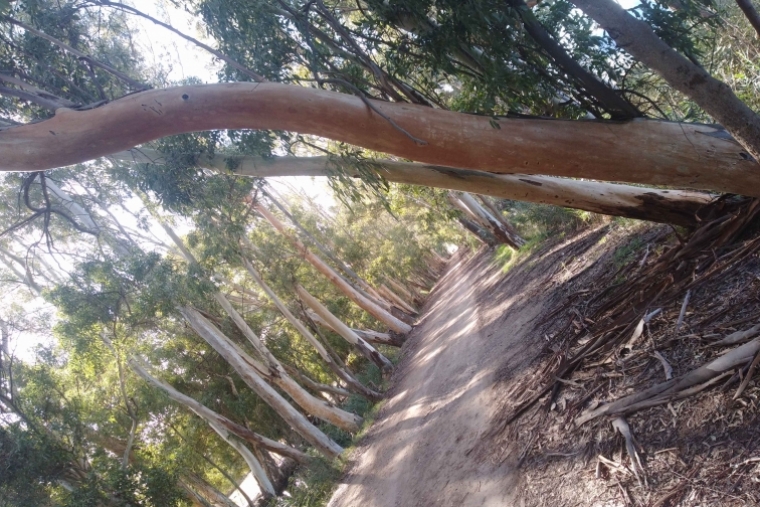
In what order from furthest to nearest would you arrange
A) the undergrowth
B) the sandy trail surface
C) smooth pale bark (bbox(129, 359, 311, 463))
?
smooth pale bark (bbox(129, 359, 311, 463)) → the undergrowth → the sandy trail surface

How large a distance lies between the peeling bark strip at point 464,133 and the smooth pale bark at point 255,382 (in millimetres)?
7446

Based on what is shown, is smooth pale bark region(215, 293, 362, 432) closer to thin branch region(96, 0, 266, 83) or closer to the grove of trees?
the grove of trees

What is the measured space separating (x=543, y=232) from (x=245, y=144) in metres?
10.8

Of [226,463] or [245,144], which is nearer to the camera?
[245,144]

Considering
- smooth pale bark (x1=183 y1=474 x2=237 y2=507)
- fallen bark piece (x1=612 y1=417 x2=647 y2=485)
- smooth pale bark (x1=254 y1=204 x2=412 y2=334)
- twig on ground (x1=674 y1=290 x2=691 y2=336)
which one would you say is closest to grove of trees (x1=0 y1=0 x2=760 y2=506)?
twig on ground (x1=674 y1=290 x2=691 y2=336)

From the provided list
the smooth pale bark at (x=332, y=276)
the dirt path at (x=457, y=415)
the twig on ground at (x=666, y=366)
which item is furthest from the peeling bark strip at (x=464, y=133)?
the smooth pale bark at (x=332, y=276)

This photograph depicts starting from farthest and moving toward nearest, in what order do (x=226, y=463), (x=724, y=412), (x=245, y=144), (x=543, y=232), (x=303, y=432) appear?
(x=226, y=463), (x=543, y=232), (x=303, y=432), (x=245, y=144), (x=724, y=412)

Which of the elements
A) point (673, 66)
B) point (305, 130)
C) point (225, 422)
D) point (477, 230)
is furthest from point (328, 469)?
point (477, 230)

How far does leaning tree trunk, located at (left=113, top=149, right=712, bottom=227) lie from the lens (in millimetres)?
5996

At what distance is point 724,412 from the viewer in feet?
11.2

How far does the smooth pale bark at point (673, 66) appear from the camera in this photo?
4.11 m

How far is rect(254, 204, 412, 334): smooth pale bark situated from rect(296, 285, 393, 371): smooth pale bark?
2.36 m

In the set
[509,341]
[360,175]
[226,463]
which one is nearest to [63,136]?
[360,175]

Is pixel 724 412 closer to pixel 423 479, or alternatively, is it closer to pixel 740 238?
pixel 740 238
